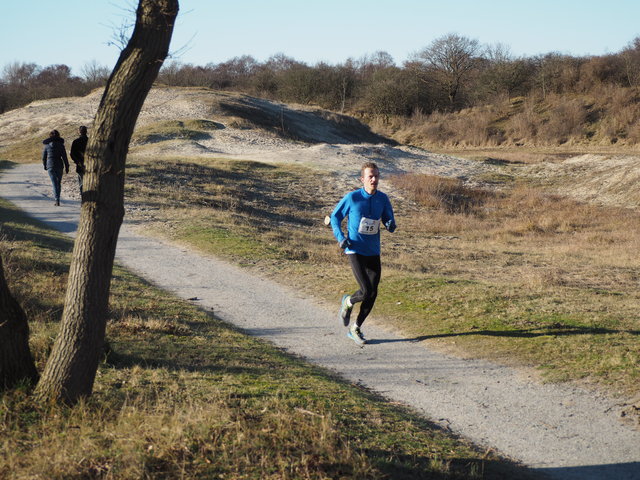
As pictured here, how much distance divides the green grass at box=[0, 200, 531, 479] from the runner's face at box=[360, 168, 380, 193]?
2.15 m

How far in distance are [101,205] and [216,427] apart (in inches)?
65.9

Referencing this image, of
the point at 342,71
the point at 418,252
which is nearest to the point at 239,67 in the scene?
the point at 342,71

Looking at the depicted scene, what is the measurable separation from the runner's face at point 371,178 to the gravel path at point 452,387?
1908mm

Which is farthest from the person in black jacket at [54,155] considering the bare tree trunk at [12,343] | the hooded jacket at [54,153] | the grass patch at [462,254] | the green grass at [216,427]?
the bare tree trunk at [12,343]

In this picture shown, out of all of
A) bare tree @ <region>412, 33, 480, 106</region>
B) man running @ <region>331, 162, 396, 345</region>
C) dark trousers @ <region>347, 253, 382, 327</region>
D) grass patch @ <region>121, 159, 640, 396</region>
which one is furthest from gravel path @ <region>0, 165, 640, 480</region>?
bare tree @ <region>412, 33, 480, 106</region>

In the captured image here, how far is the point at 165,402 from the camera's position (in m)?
4.93

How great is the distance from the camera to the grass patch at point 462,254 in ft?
25.2

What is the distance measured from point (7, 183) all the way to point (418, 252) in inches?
598

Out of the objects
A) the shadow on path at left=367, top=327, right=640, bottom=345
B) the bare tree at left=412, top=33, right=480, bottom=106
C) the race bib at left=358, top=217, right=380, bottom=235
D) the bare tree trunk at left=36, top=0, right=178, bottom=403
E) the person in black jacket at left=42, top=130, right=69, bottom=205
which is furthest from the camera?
the bare tree at left=412, top=33, right=480, bottom=106

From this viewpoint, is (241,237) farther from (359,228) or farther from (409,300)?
(359,228)

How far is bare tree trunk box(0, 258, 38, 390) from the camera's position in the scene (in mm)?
4582

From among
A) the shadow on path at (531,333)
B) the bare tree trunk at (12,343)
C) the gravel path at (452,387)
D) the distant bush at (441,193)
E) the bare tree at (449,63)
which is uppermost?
the bare tree at (449,63)

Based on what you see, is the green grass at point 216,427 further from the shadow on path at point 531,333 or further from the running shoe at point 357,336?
the shadow on path at point 531,333

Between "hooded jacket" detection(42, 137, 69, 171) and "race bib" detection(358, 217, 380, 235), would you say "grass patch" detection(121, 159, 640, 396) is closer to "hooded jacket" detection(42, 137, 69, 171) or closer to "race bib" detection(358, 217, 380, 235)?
"race bib" detection(358, 217, 380, 235)
